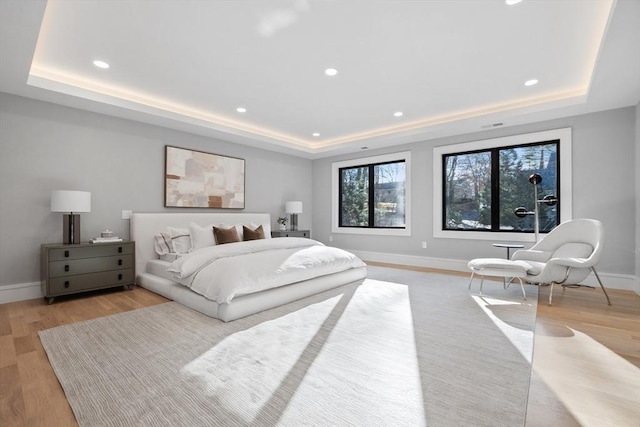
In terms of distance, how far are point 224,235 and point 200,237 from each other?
13.6 inches

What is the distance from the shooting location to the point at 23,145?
11.7ft

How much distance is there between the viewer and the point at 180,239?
448 cm

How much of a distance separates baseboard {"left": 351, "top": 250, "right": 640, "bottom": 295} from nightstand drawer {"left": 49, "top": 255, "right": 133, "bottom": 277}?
180 inches

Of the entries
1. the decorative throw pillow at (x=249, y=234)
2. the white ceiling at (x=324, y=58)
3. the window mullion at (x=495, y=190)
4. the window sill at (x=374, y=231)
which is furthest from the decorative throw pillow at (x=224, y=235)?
the window mullion at (x=495, y=190)

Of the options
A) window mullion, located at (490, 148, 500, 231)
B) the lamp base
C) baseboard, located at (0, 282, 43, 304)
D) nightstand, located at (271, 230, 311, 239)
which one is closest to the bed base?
the lamp base

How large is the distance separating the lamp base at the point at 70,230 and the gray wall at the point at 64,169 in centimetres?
A: 20

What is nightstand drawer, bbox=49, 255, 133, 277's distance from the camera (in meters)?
3.44

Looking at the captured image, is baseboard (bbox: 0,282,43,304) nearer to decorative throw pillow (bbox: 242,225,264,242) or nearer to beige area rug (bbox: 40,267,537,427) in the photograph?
beige area rug (bbox: 40,267,537,427)

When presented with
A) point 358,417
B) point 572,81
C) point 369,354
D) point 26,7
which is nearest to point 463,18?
point 572,81

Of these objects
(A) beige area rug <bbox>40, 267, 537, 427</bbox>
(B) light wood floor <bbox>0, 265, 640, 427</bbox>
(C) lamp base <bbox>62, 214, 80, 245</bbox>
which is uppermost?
(C) lamp base <bbox>62, 214, 80, 245</bbox>

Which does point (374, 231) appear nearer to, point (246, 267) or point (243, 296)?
point (246, 267)

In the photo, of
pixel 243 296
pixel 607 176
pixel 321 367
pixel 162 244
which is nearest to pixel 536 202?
pixel 607 176

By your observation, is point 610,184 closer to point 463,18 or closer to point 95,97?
point 463,18

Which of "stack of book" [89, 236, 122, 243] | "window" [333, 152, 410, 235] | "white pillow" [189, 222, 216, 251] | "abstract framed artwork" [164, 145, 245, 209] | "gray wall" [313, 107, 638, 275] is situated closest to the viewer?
"stack of book" [89, 236, 122, 243]
